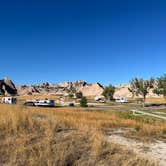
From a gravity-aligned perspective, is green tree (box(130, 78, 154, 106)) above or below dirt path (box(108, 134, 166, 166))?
above

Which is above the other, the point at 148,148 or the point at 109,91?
the point at 109,91

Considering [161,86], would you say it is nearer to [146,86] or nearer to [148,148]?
[146,86]

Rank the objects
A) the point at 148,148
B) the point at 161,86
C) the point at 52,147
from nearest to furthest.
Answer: the point at 52,147 → the point at 148,148 → the point at 161,86

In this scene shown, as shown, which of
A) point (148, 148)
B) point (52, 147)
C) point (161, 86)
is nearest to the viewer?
point (52, 147)

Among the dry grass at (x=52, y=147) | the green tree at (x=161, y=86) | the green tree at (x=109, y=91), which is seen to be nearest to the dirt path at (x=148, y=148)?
the dry grass at (x=52, y=147)

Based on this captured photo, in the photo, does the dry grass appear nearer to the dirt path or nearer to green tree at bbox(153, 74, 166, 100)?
the dirt path

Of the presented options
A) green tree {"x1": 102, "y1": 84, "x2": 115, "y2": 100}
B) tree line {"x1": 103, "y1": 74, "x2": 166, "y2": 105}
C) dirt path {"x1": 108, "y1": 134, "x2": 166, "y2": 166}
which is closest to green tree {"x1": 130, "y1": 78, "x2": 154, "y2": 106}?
tree line {"x1": 103, "y1": 74, "x2": 166, "y2": 105}

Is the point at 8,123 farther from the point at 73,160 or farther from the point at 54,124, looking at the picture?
the point at 73,160

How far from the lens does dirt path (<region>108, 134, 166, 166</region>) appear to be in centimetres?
823

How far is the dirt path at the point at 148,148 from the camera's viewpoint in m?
8.23

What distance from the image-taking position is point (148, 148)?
9.21 m

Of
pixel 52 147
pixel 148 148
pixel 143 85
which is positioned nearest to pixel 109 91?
pixel 143 85

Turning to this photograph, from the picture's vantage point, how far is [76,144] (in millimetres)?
8078

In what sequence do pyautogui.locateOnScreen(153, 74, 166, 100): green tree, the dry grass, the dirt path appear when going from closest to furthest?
the dry grass < the dirt path < pyautogui.locateOnScreen(153, 74, 166, 100): green tree
